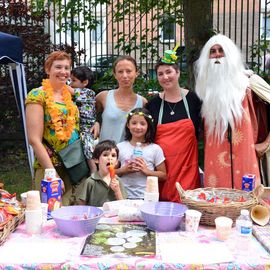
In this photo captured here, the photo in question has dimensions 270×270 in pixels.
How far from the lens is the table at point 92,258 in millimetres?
1820

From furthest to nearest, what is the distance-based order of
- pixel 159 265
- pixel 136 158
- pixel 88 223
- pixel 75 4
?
pixel 75 4 → pixel 136 158 → pixel 88 223 → pixel 159 265

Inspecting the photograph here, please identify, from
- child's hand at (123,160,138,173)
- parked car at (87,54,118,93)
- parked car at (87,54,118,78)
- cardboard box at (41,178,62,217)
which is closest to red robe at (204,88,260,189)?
child's hand at (123,160,138,173)

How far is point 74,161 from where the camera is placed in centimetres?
302

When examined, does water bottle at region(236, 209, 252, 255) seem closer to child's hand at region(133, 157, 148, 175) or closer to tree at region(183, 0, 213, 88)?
child's hand at region(133, 157, 148, 175)

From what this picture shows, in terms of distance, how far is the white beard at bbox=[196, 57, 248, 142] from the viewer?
9.59 ft

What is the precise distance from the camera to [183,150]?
3.06 meters

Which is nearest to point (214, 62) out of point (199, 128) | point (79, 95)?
point (199, 128)

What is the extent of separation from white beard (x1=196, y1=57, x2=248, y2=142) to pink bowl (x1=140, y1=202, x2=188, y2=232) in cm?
83

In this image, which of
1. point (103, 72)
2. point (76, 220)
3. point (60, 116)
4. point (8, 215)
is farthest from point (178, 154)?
point (103, 72)

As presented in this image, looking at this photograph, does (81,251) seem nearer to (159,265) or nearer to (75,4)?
(159,265)

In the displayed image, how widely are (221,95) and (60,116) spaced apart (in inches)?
42.4

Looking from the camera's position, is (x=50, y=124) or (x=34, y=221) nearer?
(x=34, y=221)

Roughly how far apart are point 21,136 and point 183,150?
5.26 metres

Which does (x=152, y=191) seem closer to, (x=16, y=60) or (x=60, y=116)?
(x=60, y=116)
